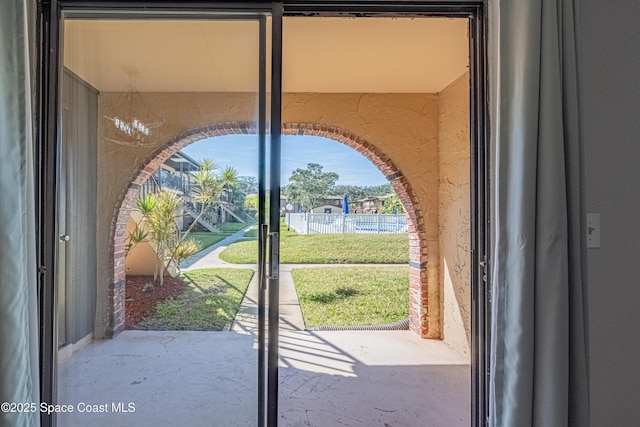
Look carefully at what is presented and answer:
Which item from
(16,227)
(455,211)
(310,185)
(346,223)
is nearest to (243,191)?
(16,227)

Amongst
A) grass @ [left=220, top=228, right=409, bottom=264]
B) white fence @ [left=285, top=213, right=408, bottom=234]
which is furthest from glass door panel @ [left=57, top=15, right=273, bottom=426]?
grass @ [left=220, top=228, right=409, bottom=264]

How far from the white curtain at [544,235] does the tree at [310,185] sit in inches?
194

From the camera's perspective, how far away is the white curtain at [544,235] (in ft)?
3.38

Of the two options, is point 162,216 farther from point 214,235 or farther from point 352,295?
point 352,295

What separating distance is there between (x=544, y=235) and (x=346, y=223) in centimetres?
613

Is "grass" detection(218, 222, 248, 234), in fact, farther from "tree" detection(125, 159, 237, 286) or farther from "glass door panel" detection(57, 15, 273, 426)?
"tree" detection(125, 159, 237, 286)

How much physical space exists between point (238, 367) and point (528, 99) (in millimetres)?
1742

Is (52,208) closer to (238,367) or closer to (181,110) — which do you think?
(181,110)

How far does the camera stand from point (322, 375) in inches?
99.6

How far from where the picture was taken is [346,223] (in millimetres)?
7176

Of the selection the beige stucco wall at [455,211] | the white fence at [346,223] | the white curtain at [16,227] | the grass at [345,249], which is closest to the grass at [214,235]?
the white curtain at [16,227]

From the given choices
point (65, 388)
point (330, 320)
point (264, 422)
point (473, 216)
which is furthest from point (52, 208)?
point (330, 320)

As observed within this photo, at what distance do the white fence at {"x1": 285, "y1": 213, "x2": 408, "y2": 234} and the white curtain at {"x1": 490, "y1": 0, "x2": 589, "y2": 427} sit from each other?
5.63 m

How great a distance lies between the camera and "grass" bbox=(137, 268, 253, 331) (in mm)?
1883
